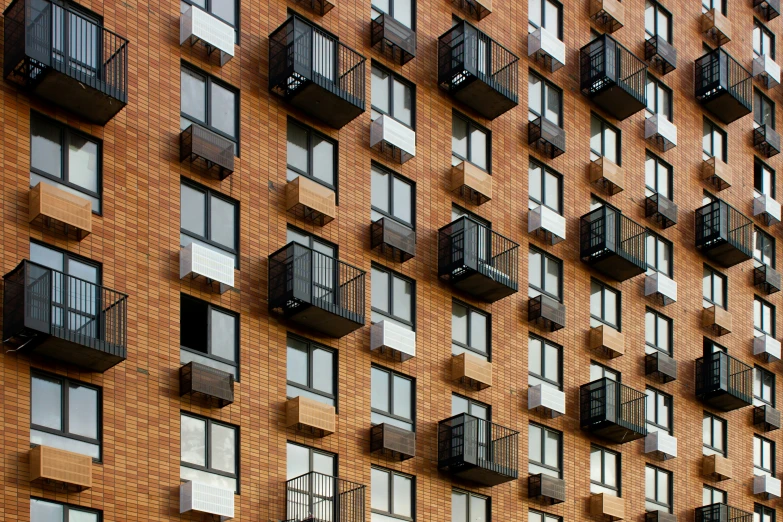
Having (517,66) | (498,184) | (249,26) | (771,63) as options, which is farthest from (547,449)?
(771,63)

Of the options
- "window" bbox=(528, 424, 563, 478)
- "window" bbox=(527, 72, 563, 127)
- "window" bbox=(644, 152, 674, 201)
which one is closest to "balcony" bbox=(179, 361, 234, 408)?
"window" bbox=(528, 424, 563, 478)

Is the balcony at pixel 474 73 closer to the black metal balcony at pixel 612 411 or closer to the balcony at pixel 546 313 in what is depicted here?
the balcony at pixel 546 313

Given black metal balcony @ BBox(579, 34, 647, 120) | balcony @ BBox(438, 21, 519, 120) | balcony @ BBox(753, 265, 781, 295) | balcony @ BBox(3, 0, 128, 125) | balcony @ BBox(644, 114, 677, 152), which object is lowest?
balcony @ BBox(3, 0, 128, 125)

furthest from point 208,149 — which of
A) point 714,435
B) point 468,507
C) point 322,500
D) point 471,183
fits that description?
point 714,435

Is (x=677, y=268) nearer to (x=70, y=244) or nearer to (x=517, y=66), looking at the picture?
(x=517, y=66)

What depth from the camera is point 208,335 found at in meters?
35.3

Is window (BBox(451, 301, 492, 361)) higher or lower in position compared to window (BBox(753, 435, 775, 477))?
higher

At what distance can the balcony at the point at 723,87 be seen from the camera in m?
54.5

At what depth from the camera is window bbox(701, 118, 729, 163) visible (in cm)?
5538

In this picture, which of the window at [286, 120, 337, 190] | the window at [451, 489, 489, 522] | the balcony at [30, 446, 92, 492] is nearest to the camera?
the balcony at [30, 446, 92, 492]

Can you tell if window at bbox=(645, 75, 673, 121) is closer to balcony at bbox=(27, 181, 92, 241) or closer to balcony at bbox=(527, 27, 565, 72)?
balcony at bbox=(527, 27, 565, 72)

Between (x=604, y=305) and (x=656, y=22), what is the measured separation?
12.5 metres

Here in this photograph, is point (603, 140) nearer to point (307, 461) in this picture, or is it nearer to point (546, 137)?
point (546, 137)

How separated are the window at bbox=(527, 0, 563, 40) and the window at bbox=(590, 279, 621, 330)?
8656mm
